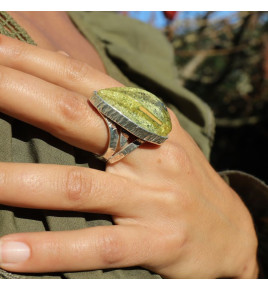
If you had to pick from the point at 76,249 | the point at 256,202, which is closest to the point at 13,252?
the point at 76,249

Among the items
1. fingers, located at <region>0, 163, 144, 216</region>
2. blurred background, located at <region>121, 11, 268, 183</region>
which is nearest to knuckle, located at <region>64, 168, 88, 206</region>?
fingers, located at <region>0, 163, 144, 216</region>

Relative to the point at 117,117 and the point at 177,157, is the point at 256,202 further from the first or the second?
the point at 117,117

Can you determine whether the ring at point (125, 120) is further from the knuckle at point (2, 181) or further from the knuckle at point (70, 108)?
the knuckle at point (2, 181)

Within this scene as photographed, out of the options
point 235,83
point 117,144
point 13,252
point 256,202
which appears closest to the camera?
point 13,252

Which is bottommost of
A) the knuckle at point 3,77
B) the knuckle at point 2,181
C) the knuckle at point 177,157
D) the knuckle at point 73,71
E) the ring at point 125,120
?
the knuckle at point 177,157

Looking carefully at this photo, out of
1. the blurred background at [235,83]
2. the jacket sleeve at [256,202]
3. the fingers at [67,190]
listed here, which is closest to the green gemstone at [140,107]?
the fingers at [67,190]

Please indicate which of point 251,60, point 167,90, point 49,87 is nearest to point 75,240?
point 49,87

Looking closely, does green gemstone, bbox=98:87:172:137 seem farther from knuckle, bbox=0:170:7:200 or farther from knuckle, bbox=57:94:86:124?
knuckle, bbox=0:170:7:200
